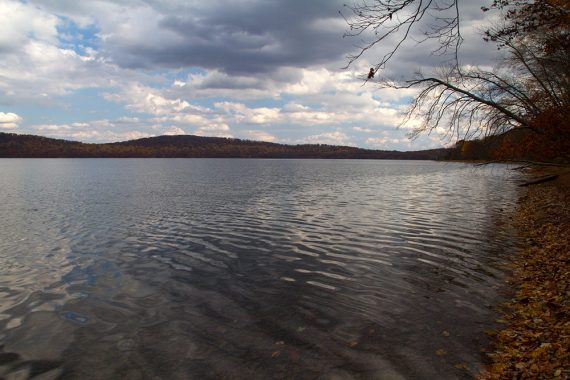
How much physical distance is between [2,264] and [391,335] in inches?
607

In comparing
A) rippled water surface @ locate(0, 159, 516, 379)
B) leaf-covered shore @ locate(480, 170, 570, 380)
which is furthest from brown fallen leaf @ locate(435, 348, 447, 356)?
leaf-covered shore @ locate(480, 170, 570, 380)

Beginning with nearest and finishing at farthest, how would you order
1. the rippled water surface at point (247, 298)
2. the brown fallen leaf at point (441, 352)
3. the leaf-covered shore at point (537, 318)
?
the leaf-covered shore at point (537, 318) → the rippled water surface at point (247, 298) → the brown fallen leaf at point (441, 352)

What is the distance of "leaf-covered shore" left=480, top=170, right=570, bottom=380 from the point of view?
23.0ft

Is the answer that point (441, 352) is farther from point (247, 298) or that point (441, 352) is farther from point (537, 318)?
point (247, 298)

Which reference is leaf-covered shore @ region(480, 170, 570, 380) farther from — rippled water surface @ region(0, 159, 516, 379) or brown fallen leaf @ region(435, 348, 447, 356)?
brown fallen leaf @ region(435, 348, 447, 356)

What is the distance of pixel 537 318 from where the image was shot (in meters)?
9.34

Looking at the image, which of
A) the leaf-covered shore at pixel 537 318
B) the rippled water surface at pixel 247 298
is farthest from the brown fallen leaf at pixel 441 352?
the leaf-covered shore at pixel 537 318

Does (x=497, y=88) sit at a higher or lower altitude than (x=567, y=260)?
higher

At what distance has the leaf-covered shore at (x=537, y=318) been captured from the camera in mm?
7012

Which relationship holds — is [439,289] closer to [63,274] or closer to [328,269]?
[328,269]

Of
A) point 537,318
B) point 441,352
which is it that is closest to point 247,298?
point 441,352

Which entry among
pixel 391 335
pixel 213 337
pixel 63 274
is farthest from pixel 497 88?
pixel 63 274

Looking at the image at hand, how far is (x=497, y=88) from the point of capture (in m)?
20.3

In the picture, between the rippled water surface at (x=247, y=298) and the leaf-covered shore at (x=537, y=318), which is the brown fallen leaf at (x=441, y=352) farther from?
the leaf-covered shore at (x=537, y=318)
